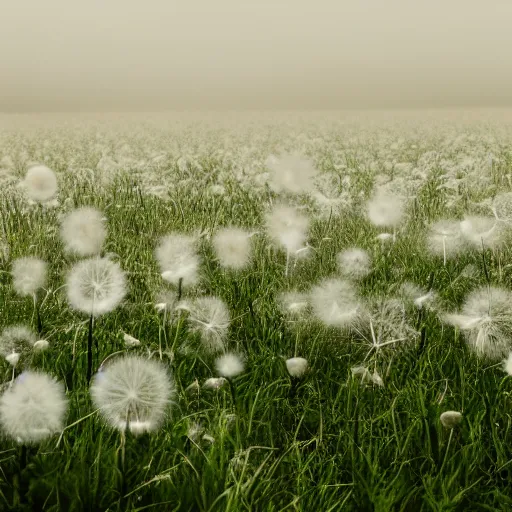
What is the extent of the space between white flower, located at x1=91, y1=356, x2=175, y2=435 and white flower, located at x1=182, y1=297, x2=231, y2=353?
2.13 ft

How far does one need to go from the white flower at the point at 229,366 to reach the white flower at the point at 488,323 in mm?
839

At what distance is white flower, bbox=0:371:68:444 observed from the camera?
5.11ft

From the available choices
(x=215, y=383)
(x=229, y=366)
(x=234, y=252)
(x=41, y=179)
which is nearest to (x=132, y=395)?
(x=215, y=383)

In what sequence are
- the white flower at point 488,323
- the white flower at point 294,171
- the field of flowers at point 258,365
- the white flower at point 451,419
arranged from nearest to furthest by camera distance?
the field of flowers at point 258,365
the white flower at point 451,419
the white flower at point 488,323
the white flower at point 294,171

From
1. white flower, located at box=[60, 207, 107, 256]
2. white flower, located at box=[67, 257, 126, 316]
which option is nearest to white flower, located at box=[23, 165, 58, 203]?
white flower, located at box=[60, 207, 107, 256]

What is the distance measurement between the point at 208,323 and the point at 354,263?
118 centimetres

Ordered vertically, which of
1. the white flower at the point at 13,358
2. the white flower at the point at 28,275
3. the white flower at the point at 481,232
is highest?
the white flower at the point at 481,232

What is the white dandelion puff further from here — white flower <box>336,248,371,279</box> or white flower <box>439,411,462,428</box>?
white flower <box>439,411,462,428</box>

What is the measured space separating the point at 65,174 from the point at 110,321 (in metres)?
4.63

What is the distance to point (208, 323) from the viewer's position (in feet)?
8.06

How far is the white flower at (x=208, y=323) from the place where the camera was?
7.90ft

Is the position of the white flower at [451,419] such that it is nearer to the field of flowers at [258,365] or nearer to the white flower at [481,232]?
the field of flowers at [258,365]

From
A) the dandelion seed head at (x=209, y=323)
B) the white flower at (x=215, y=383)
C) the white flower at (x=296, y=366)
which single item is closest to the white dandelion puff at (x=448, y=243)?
the dandelion seed head at (x=209, y=323)

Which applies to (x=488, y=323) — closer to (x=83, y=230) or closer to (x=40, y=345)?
(x=40, y=345)
